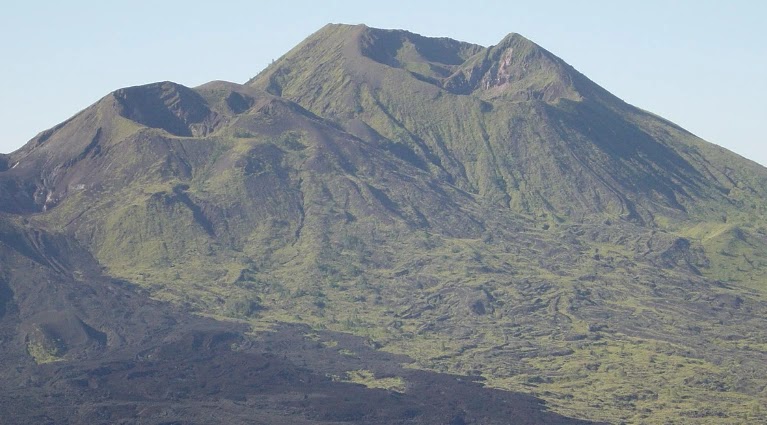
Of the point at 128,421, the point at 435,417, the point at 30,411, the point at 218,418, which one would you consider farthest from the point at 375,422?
the point at 30,411

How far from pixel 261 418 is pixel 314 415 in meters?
8.13

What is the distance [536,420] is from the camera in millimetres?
198625

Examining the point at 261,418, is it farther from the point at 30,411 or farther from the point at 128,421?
the point at 30,411

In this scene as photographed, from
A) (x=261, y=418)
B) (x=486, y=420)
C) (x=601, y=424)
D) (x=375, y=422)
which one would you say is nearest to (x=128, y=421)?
(x=261, y=418)

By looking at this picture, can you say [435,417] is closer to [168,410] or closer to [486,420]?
[486,420]

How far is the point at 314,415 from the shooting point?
655 feet

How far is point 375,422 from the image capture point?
196250mm

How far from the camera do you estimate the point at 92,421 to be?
193 metres

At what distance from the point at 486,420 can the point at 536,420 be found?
6.99m

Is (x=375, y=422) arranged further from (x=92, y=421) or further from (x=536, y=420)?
(x=92, y=421)

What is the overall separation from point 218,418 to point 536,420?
44006 millimetres

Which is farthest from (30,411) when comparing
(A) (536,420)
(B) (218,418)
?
(A) (536,420)

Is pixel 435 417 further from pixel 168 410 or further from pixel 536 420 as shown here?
pixel 168 410

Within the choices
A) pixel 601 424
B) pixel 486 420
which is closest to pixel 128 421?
pixel 486 420
